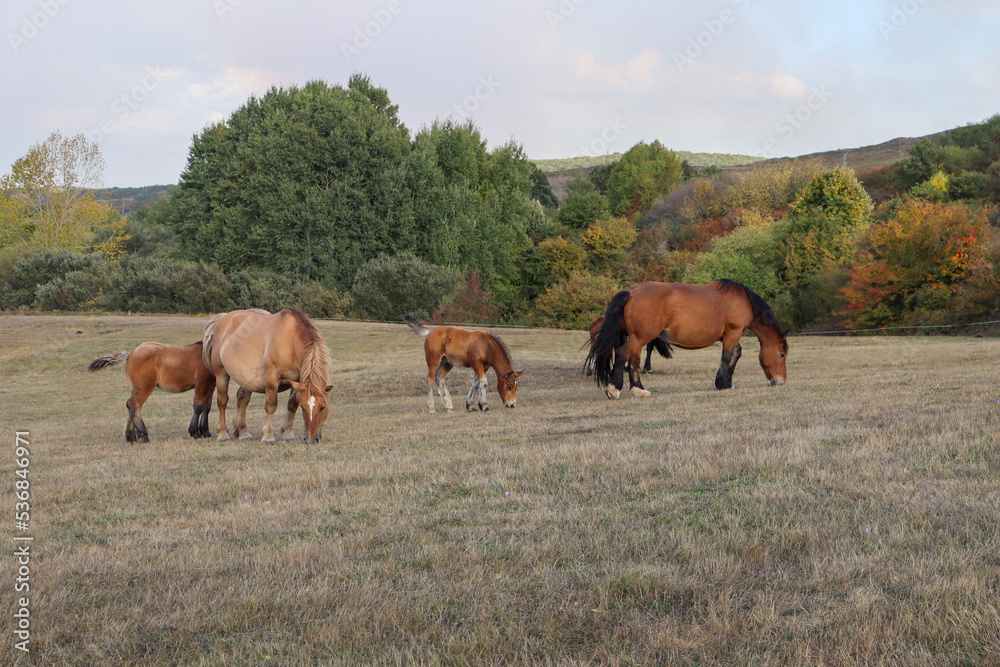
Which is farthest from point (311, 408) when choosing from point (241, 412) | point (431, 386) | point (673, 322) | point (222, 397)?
point (673, 322)

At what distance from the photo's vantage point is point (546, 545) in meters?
4.54

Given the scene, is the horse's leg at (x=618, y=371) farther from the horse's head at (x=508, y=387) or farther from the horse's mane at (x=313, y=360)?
the horse's mane at (x=313, y=360)

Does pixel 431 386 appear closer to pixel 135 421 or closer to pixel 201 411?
pixel 201 411

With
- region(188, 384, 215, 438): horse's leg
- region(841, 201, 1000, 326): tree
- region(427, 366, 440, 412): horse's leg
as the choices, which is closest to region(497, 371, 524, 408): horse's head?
region(427, 366, 440, 412): horse's leg

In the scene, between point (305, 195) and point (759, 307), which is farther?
point (305, 195)

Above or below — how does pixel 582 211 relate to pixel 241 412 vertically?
above

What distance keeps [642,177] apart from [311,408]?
281 ft

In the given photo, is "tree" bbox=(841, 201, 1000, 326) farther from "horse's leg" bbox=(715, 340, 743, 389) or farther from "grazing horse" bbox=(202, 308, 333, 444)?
"grazing horse" bbox=(202, 308, 333, 444)

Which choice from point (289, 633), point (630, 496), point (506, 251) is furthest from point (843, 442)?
point (506, 251)

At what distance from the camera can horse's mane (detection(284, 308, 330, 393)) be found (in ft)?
34.6

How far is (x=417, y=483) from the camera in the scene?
6801 millimetres

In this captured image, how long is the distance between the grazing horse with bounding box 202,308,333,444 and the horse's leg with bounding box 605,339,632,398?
5.57m

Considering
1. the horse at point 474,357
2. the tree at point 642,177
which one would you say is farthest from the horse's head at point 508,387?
the tree at point 642,177

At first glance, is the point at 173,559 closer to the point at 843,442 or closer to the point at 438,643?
the point at 438,643
